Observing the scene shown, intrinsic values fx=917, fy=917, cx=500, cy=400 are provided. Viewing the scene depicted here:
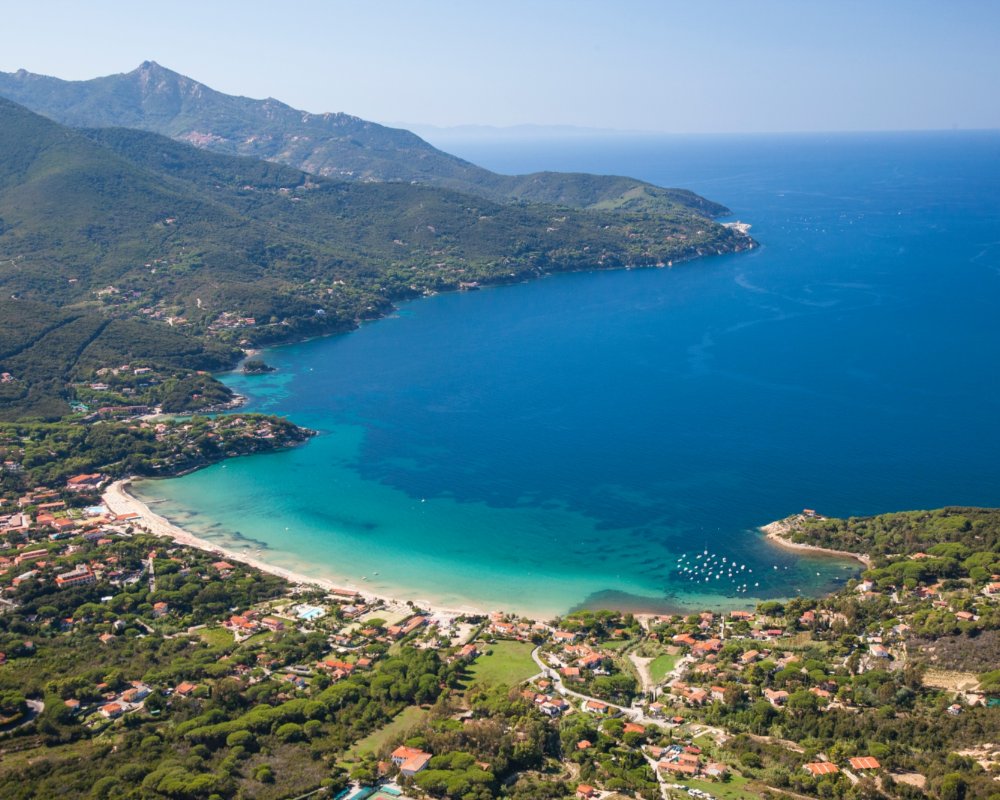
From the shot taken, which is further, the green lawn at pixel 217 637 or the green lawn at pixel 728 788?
the green lawn at pixel 217 637

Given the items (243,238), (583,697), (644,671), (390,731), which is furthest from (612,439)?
(243,238)

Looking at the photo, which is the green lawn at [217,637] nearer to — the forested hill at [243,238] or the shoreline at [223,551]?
the shoreline at [223,551]

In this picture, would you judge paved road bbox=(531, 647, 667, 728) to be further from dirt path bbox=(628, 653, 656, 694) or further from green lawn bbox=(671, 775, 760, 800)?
green lawn bbox=(671, 775, 760, 800)

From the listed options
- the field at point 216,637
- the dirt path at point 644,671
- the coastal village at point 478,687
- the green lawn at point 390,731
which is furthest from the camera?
the field at point 216,637

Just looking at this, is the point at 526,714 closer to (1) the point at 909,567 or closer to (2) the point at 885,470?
(1) the point at 909,567

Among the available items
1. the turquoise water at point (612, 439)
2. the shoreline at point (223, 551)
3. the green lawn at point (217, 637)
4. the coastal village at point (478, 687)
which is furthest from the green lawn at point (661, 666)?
the green lawn at point (217, 637)

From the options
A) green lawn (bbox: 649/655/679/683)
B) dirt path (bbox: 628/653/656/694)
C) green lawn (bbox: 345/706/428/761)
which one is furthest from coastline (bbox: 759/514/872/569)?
green lawn (bbox: 345/706/428/761)

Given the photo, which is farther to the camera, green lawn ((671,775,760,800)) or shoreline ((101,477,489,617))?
shoreline ((101,477,489,617))
